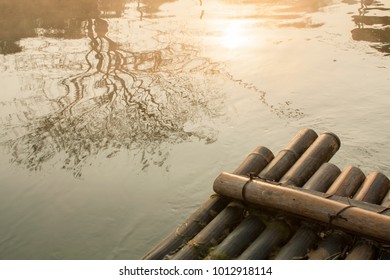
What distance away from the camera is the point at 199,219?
5391 mm

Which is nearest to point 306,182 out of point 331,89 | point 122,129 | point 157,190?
point 157,190

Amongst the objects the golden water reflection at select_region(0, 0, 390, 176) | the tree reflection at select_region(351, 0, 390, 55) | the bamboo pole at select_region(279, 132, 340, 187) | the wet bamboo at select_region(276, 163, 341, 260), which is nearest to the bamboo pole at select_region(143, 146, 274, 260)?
the bamboo pole at select_region(279, 132, 340, 187)

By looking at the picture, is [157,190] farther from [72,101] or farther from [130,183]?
[72,101]

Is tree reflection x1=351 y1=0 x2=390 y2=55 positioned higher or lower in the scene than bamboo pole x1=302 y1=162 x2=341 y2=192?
higher

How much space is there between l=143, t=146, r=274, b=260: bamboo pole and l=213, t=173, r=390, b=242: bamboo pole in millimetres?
223

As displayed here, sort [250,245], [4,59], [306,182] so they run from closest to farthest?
1. [250,245]
2. [306,182]
3. [4,59]

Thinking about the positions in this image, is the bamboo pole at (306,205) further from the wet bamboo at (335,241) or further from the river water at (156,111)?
the river water at (156,111)

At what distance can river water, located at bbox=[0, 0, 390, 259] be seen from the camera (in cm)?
740

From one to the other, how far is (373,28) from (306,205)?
1338 centimetres

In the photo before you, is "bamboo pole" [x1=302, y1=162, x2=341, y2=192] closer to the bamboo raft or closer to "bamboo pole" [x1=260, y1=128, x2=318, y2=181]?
the bamboo raft

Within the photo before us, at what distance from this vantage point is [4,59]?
15.3 meters

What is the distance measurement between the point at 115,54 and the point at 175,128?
6640mm

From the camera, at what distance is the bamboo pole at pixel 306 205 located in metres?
4.37

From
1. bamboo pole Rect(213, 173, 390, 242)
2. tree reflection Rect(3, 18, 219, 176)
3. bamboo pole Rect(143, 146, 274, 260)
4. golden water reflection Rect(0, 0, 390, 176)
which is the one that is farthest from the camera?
golden water reflection Rect(0, 0, 390, 176)
